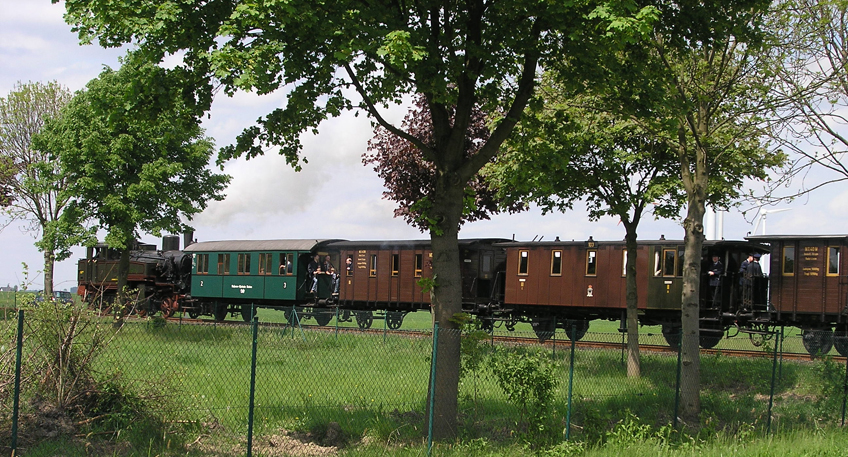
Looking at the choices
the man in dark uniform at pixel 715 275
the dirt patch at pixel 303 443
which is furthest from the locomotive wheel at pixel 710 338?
the dirt patch at pixel 303 443

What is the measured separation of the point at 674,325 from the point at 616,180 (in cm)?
879

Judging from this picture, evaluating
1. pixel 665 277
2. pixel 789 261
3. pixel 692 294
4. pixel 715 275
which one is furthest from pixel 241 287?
pixel 692 294

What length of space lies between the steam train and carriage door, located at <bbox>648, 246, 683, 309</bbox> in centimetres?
3

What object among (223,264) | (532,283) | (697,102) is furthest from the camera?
(223,264)

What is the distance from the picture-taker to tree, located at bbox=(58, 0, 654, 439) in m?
8.52

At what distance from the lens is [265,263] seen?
3056cm

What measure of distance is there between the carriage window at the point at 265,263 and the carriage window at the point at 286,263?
1.73ft

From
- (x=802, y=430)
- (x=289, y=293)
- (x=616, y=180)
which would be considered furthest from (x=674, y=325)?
(x=289, y=293)

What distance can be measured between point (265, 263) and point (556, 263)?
12.4 m

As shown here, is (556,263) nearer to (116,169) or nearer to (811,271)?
(811,271)

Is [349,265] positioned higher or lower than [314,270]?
higher

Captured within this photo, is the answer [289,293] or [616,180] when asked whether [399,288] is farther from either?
[616,180]

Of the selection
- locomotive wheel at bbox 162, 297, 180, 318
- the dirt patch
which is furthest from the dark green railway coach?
the dirt patch

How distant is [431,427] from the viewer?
893 centimetres
